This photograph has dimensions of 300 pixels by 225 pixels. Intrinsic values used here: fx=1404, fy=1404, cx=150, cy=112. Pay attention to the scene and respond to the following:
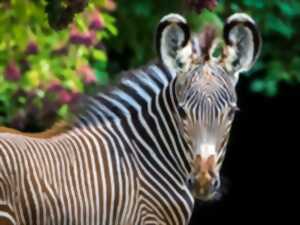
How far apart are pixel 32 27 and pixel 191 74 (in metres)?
1.82

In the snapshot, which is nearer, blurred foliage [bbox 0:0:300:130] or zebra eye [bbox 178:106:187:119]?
zebra eye [bbox 178:106:187:119]

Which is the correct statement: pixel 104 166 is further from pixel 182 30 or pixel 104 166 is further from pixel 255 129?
pixel 255 129

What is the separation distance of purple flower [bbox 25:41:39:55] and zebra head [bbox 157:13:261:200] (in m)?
3.77

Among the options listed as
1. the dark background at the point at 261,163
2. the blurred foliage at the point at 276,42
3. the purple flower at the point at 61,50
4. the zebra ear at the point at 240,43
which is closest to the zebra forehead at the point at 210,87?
the zebra ear at the point at 240,43

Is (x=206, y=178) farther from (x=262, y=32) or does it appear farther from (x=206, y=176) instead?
(x=262, y=32)

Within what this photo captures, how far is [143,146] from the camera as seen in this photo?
8.24 meters

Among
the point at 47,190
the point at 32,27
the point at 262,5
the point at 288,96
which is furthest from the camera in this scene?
the point at 288,96

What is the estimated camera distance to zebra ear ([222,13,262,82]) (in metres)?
8.16

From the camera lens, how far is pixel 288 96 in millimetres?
16125

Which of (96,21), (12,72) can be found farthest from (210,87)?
(12,72)

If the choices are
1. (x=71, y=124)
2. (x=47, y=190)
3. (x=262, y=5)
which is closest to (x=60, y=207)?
(x=47, y=190)

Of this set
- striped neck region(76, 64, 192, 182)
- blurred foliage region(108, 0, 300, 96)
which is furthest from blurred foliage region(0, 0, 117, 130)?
striped neck region(76, 64, 192, 182)

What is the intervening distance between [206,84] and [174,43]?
1.36ft

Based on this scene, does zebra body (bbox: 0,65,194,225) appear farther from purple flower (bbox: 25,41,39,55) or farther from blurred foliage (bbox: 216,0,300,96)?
blurred foliage (bbox: 216,0,300,96)
